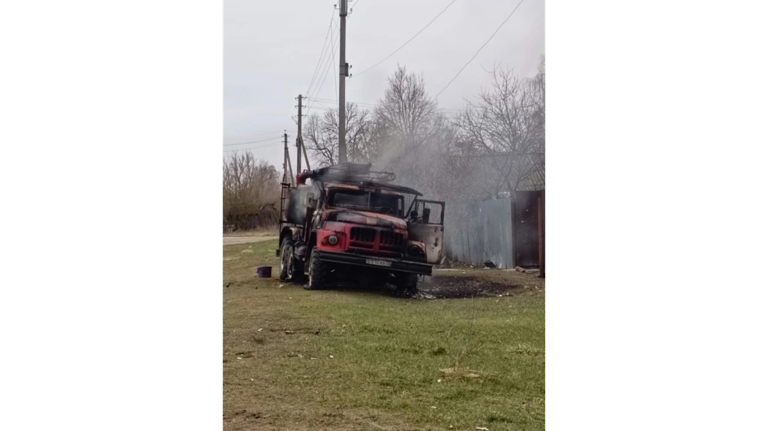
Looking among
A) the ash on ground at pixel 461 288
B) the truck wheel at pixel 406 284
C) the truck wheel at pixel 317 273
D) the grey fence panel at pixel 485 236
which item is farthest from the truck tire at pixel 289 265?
the grey fence panel at pixel 485 236

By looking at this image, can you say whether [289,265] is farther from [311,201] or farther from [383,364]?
[383,364]

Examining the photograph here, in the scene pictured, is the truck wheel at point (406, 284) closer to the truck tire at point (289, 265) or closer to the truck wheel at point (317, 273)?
the truck wheel at point (317, 273)

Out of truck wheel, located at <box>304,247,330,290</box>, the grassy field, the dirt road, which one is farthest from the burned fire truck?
the dirt road

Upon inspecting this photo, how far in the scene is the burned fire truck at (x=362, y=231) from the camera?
11.1m

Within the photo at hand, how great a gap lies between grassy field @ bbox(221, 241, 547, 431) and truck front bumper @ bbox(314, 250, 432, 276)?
0.63m

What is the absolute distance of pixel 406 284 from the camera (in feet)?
A: 38.3

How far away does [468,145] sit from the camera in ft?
47.9

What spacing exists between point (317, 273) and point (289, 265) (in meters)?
1.98

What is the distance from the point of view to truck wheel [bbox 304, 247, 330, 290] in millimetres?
11289

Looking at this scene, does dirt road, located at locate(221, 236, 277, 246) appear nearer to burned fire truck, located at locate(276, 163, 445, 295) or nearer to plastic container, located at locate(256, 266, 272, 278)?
plastic container, located at locate(256, 266, 272, 278)

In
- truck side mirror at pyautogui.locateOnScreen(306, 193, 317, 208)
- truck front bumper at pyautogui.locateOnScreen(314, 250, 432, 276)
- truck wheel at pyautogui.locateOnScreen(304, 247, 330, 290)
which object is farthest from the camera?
truck side mirror at pyautogui.locateOnScreen(306, 193, 317, 208)

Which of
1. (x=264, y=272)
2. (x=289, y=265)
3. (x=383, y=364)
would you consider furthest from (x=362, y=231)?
(x=383, y=364)
